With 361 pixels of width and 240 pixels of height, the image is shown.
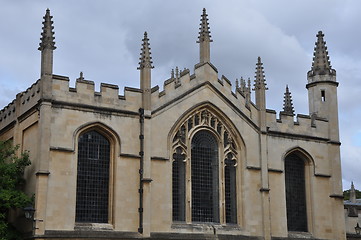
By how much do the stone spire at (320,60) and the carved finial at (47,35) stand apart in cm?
1576

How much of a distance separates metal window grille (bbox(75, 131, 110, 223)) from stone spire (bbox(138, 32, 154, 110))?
2.70 metres

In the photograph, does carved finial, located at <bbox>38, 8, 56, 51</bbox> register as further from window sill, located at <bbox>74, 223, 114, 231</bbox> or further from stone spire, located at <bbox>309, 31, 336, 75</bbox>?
stone spire, located at <bbox>309, 31, 336, 75</bbox>

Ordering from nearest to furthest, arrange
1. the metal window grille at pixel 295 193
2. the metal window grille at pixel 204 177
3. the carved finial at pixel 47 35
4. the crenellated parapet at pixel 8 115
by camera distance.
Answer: the carved finial at pixel 47 35 < the metal window grille at pixel 204 177 < the crenellated parapet at pixel 8 115 < the metal window grille at pixel 295 193

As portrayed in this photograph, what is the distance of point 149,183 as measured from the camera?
102 ft

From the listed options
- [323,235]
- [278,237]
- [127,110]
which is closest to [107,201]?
[127,110]

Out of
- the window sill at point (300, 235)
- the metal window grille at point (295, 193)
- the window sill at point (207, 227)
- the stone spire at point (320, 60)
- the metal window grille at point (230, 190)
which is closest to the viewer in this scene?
the window sill at point (207, 227)

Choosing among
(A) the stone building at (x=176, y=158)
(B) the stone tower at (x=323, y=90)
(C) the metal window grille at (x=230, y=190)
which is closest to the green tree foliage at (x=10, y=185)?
(A) the stone building at (x=176, y=158)

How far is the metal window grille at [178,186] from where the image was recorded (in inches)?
1267

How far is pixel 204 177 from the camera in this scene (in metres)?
33.3

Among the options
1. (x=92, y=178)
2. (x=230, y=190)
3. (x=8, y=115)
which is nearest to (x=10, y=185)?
(x=92, y=178)

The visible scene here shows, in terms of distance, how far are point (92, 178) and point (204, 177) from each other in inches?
231

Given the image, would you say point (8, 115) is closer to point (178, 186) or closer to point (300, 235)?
point (178, 186)

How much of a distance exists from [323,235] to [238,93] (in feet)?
29.2

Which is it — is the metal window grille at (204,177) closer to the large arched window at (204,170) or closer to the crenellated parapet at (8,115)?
the large arched window at (204,170)
